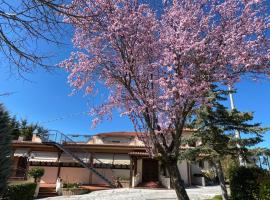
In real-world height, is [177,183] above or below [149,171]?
below

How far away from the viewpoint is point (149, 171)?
27.8 meters

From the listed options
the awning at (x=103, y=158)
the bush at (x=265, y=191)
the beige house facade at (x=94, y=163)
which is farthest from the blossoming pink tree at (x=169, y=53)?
the awning at (x=103, y=158)

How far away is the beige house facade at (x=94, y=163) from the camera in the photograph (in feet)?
88.6

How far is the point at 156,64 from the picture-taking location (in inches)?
335

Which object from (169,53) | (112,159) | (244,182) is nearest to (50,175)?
(112,159)

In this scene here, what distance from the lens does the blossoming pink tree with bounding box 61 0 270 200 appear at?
8242 mm

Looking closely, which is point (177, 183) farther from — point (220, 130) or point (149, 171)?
point (149, 171)

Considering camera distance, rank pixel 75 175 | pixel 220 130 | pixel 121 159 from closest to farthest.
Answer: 1. pixel 220 130
2. pixel 75 175
3. pixel 121 159

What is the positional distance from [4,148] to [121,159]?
2184 centimetres

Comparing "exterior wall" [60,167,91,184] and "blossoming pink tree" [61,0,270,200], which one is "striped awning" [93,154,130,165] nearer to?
"exterior wall" [60,167,91,184]

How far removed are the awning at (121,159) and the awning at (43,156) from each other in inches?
256

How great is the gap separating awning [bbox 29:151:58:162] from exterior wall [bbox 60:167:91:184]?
86.1 inches

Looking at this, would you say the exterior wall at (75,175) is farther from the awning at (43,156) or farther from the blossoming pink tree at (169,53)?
the blossoming pink tree at (169,53)

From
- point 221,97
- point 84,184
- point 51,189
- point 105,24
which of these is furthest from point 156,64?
point 84,184
